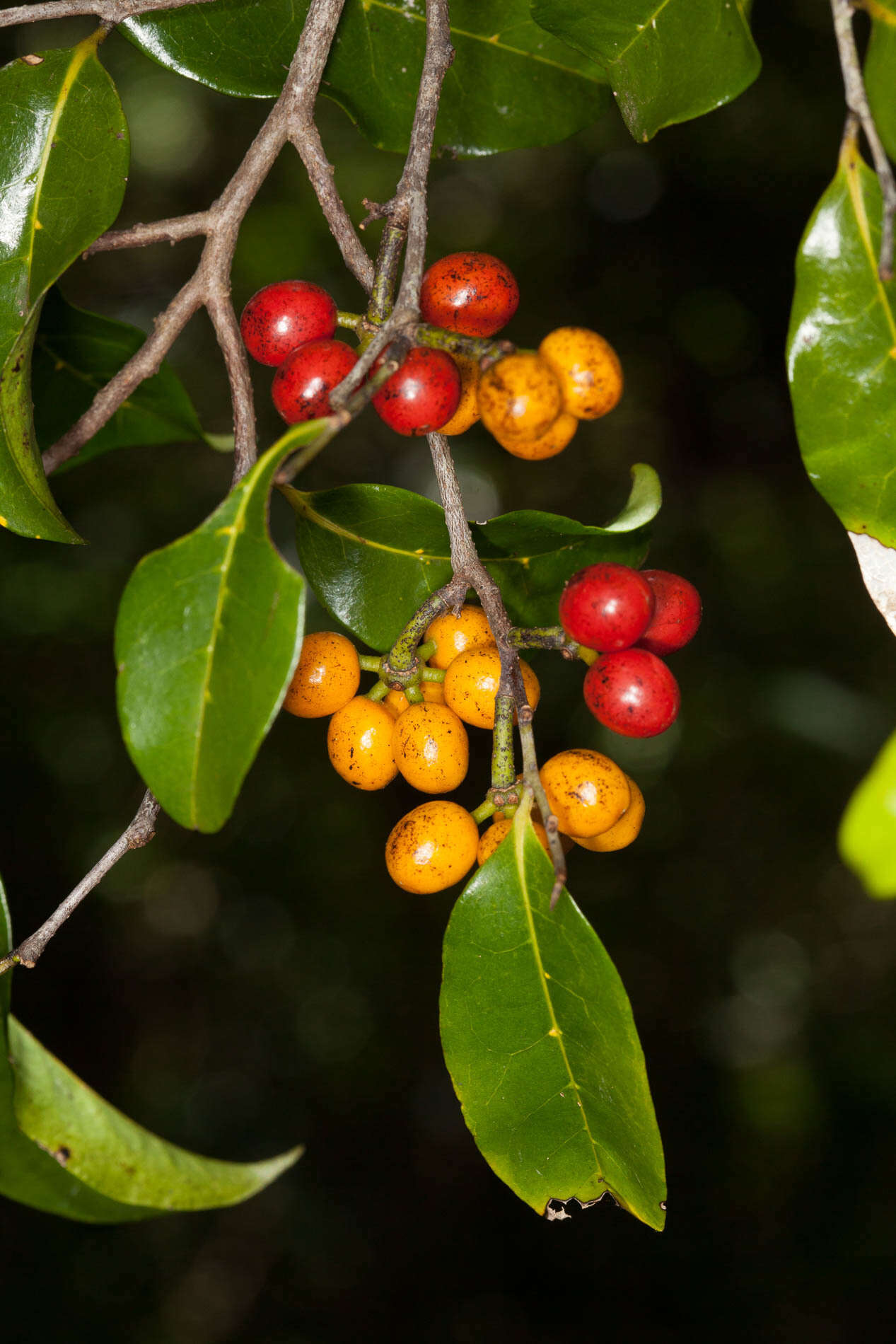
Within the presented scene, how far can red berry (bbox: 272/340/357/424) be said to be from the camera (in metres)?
0.89

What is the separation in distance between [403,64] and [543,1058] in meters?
1.19

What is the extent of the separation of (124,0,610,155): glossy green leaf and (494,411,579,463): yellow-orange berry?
0.67 meters

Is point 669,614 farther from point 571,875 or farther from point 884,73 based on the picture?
point 571,875

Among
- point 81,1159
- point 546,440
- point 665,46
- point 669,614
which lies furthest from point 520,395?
point 81,1159

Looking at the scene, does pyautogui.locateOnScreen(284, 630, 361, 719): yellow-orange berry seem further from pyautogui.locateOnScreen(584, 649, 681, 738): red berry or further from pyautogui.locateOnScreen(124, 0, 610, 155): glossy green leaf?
pyautogui.locateOnScreen(124, 0, 610, 155): glossy green leaf

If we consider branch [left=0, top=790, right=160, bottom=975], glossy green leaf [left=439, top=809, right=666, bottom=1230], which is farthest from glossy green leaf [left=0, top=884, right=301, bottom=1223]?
glossy green leaf [left=439, top=809, right=666, bottom=1230]

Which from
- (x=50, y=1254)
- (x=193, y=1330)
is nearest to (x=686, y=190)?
(x=50, y=1254)

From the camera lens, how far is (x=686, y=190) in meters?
3.03

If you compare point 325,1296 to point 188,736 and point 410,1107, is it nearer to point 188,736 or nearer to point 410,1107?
point 410,1107

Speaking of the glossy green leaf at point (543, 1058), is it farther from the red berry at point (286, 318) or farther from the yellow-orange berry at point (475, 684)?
the red berry at point (286, 318)

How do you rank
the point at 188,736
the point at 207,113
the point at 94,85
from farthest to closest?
the point at 207,113
the point at 94,85
the point at 188,736

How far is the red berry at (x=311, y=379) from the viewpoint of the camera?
2.92 feet

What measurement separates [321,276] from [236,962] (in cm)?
228

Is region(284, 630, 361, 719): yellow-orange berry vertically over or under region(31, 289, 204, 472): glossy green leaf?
under
